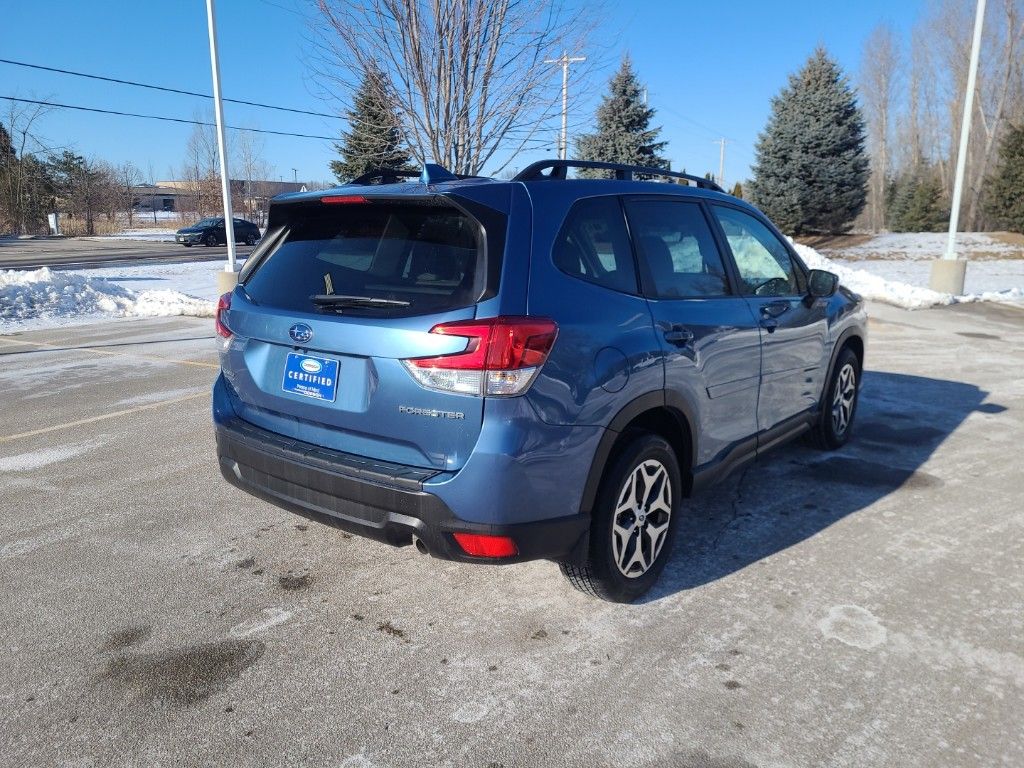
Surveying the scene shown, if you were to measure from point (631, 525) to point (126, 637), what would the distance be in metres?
2.06

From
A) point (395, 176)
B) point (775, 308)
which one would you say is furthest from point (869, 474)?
point (395, 176)

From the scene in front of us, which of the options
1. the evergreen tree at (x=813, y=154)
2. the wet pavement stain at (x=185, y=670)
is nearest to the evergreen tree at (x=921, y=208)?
Result: the evergreen tree at (x=813, y=154)

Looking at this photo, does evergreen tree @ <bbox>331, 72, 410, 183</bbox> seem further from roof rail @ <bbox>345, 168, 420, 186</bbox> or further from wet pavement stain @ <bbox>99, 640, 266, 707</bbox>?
wet pavement stain @ <bbox>99, 640, 266, 707</bbox>

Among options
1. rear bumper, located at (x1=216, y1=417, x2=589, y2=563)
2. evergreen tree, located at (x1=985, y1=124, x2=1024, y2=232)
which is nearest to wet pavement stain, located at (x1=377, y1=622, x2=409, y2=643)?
rear bumper, located at (x1=216, y1=417, x2=589, y2=563)

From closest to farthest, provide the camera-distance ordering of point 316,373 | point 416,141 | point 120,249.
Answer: point 316,373
point 416,141
point 120,249

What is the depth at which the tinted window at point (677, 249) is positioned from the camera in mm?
3424

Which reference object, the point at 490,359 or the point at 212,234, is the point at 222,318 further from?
the point at 212,234

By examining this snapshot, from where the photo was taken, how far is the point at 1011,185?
1268 inches

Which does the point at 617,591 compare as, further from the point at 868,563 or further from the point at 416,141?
the point at 416,141

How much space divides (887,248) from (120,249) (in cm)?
3266

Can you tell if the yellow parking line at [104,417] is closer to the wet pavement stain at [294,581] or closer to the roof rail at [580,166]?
the wet pavement stain at [294,581]

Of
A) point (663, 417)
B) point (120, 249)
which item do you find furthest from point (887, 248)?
point (120, 249)

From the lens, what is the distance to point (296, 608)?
10.6 feet

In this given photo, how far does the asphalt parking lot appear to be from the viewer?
7.96 feet
